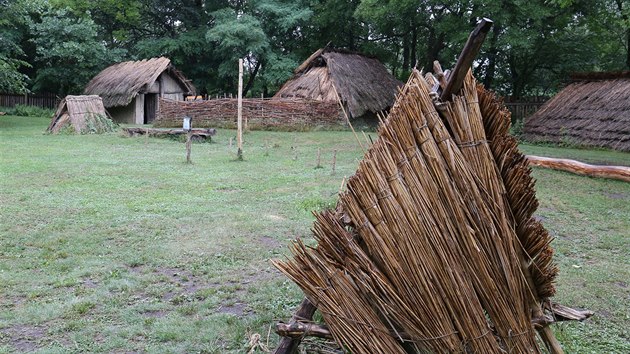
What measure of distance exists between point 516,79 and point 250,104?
13.5m

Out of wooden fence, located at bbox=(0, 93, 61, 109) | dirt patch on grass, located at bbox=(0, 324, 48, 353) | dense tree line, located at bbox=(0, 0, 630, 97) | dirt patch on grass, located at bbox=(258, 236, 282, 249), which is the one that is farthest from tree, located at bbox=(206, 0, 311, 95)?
dirt patch on grass, located at bbox=(0, 324, 48, 353)

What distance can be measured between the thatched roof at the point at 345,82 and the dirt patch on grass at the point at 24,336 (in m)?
19.9

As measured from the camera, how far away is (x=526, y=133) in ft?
65.1

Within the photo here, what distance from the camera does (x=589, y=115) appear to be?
17.8 m

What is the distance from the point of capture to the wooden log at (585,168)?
10773 mm

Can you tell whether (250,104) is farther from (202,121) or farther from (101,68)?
(101,68)

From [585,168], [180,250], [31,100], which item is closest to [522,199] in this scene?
[180,250]

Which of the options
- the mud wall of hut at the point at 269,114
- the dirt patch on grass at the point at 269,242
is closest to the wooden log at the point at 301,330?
the dirt patch on grass at the point at 269,242

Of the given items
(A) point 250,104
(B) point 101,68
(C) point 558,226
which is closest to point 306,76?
(A) point 250,104

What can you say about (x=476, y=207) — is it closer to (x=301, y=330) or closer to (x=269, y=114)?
(x=301, y=330)

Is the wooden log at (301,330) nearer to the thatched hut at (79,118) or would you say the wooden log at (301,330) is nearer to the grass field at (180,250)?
the grass field at (180,250)

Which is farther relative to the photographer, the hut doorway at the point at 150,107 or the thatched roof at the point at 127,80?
the hut doorway at the point at 150,107

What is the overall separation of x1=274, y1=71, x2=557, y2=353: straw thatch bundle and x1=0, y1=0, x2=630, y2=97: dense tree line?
63.2 feet

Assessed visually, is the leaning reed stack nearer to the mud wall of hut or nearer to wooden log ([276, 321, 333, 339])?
wooden log ([276, 321, 333, 339])
